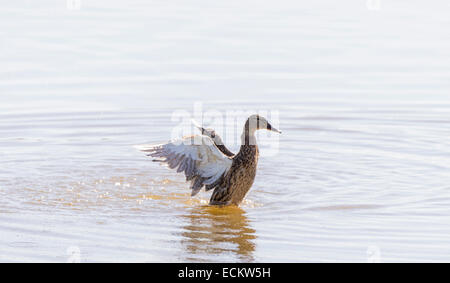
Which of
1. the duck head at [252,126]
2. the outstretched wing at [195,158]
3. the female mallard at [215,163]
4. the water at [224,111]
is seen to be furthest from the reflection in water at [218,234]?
the duck head at [252,126]

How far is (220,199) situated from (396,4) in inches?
476

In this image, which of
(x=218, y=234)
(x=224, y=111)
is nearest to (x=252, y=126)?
(x=218, y=234)

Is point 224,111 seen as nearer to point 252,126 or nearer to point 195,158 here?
point 252,126

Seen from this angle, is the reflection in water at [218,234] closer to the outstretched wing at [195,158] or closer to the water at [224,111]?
the water at [224,111]

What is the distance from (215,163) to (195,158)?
0.96 ft

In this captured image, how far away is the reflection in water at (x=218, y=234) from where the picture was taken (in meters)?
7.71

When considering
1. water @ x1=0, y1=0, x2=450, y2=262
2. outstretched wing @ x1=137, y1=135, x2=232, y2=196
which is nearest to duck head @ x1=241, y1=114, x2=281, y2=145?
outstretched wing @ x1=137, y1=135, x2=232, y2=196

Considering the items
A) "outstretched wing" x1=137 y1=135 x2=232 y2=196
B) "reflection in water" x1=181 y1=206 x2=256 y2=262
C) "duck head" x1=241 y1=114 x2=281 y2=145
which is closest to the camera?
"reflection in water" x1=181 y1=206 x2=256 y2=262

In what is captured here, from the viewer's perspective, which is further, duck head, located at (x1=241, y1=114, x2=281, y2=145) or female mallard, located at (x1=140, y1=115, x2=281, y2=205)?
duck head, located at (x1=241, y1=114, x2=281, y2=145)

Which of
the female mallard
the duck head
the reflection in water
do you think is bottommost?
the reflection in water

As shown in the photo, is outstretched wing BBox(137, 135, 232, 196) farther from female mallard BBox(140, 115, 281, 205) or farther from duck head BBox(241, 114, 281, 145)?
duck head BBox(241, 114, 281, 145)

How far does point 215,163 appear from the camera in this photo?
30.1 feet

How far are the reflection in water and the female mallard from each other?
18cm

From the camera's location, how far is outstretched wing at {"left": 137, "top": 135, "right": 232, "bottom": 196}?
29.2ft
